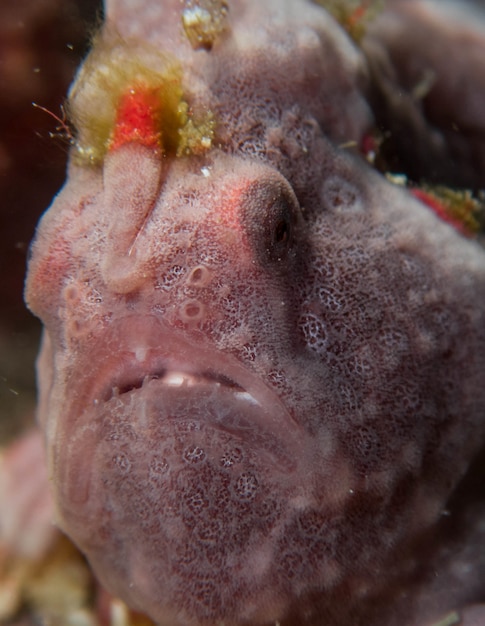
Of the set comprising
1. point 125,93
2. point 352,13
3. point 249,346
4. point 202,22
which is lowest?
point 249,346

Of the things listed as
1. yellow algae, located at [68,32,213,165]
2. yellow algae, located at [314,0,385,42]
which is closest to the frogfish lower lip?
yellow algae, located at [68,32,213,165]

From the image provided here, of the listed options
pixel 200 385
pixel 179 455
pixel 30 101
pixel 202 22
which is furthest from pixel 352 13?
pixel 179 455

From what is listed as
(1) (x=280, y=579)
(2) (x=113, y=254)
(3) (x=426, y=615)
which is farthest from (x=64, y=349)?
(3) (x=426, y=615)

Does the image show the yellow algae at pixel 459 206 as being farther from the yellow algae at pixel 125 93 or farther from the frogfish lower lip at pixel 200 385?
the frogfish lower lip at pixel 200 385

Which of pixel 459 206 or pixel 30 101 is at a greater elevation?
pixel 459 206

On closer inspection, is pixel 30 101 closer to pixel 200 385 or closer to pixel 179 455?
pixel 200 385

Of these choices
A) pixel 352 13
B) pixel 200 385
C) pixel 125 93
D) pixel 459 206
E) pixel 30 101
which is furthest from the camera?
pixel 352 13

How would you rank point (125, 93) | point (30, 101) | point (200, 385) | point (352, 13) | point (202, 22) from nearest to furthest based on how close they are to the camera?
point (200, 385)
point (125, 93)
point (202, 22)
point (30, 101)
point (352, 13)
